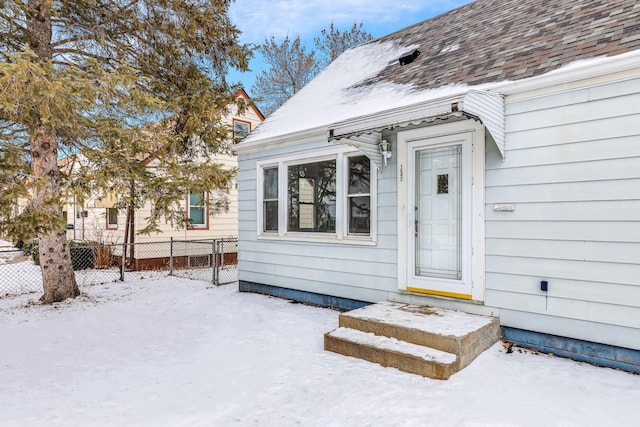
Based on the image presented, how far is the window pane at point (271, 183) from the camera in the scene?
685cm

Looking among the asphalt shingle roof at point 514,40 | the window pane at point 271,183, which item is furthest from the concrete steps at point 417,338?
the window pane at point 271,183

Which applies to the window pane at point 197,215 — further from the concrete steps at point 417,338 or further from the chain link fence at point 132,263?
the concrete steps at point 417,338

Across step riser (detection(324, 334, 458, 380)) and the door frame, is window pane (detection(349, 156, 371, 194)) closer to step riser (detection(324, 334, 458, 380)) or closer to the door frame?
the door frame

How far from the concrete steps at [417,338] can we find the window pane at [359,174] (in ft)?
6.07

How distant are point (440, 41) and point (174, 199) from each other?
16.5 feet

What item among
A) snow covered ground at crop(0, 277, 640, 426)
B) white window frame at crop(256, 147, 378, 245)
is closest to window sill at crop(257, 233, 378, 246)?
white window frame at crop(256, 147, 378, 245)

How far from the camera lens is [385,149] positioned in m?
5.10

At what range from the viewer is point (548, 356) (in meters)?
3.80

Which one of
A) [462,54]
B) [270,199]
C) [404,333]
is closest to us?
[404,333]

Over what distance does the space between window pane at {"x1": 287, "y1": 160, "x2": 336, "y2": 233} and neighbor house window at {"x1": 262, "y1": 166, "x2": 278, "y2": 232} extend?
39 cm

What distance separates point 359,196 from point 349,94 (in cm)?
193

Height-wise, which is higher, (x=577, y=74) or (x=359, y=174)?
(x=577, y=74)

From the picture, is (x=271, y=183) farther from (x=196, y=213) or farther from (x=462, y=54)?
(x=196, y=213)

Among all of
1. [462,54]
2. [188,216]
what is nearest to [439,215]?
[462,54]
